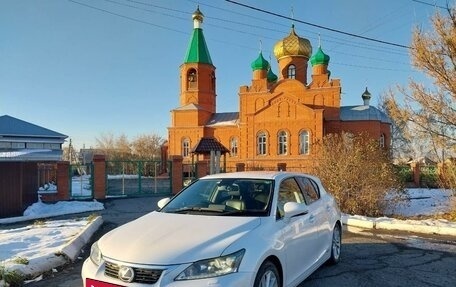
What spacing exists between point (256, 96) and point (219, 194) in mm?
39341

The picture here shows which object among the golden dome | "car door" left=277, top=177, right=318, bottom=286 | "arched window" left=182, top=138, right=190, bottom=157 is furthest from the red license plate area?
the golden dome

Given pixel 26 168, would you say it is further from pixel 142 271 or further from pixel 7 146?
pixel 7 146

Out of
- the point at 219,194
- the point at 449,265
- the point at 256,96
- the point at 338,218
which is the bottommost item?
the point at 449,265

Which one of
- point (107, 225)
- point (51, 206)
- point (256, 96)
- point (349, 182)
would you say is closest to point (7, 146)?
point (51, 206)

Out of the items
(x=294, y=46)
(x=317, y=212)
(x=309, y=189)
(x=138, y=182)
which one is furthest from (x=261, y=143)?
(x=317, y=212)

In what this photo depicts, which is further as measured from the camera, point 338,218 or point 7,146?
point 7,146

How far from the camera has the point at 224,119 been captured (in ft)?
154

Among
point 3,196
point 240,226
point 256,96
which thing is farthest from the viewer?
point 256,96

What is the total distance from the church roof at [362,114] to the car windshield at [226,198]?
38193 mm

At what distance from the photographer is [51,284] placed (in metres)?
5.28

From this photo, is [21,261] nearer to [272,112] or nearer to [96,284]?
[96,284]

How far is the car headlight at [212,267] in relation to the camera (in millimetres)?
3242

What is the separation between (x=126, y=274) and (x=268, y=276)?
134cm

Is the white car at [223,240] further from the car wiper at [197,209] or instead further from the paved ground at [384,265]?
the paved ground at [384,265]
